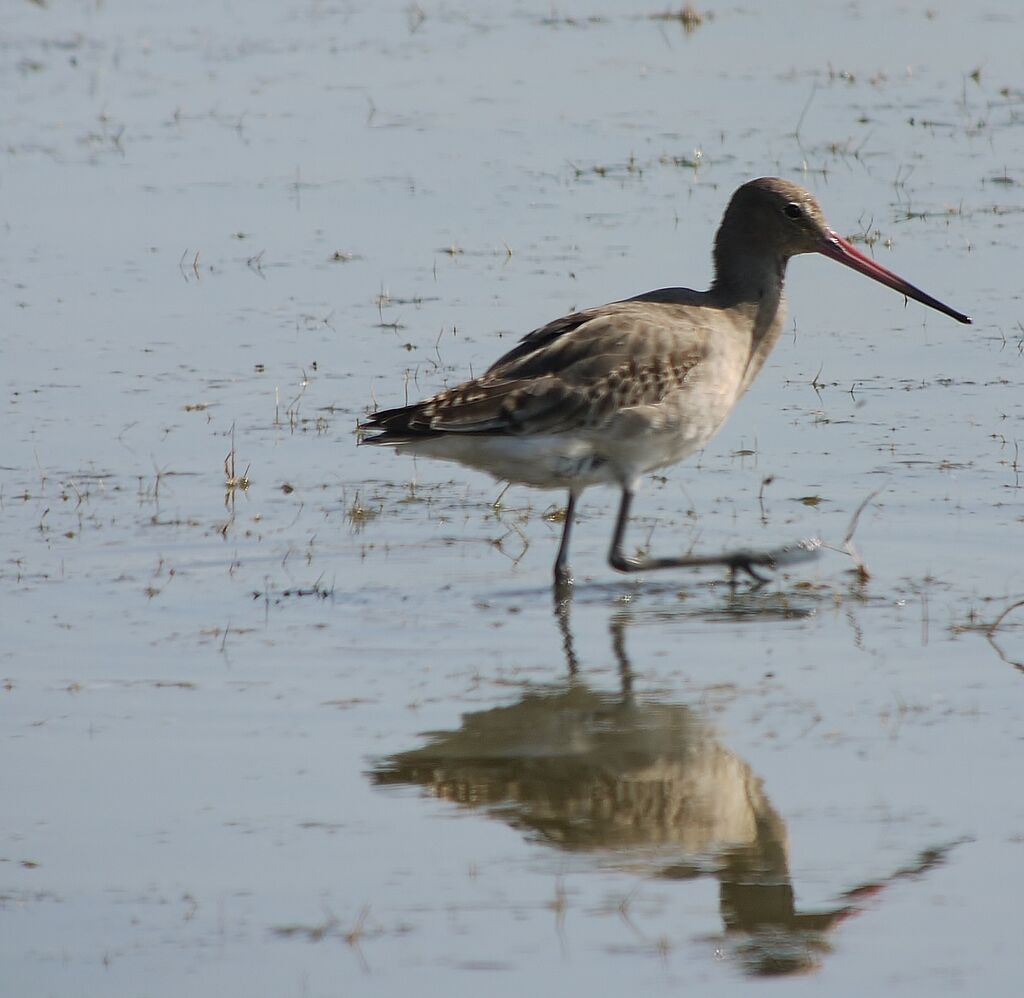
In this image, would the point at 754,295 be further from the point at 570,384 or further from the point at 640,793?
the point at 640,793

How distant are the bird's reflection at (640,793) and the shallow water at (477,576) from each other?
0.6 inches

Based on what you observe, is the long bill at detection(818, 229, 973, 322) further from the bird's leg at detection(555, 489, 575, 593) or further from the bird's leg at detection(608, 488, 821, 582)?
the bird's leg at detection(555, 489, 575, 593)

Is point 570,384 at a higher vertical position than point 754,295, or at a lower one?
lower

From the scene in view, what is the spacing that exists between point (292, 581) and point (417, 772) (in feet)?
6.57

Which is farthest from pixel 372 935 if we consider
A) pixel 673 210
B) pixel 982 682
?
pixel 673 210

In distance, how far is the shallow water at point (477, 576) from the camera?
5383mm

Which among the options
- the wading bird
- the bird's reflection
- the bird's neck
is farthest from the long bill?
the bird's reflection

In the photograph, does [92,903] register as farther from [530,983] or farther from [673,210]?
[673,210]

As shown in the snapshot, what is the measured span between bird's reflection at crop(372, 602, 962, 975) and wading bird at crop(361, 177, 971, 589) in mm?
1024

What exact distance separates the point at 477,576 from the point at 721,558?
3.11 feet

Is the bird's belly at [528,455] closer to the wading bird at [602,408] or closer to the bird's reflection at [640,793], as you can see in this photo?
the wading bird at [602,408]

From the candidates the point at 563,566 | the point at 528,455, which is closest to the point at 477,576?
the point at 563,566

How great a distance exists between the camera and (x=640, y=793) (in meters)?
6.19

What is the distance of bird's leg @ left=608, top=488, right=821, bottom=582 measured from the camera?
26.3ft
